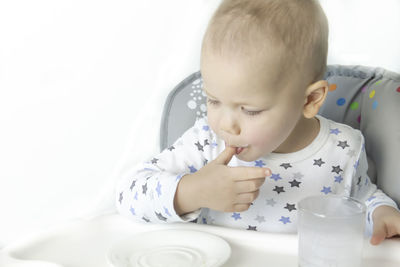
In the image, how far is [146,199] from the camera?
0.99 m

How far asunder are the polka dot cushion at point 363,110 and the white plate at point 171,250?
0.39 m

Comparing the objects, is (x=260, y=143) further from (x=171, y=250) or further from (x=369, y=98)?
(x=369, y=98)

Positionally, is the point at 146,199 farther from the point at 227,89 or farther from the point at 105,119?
the point at 105,119

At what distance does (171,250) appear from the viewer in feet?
2.83

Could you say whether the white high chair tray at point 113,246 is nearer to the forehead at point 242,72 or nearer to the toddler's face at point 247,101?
the toddler's face at point 247,101

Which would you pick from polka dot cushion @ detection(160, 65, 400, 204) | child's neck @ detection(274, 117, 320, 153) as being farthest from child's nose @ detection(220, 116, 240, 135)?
polka dot cushion @ detection(160, 65, 400, 204)

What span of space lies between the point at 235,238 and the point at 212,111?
0.23m

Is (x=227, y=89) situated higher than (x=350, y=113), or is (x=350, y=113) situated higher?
(x=227, y=89)

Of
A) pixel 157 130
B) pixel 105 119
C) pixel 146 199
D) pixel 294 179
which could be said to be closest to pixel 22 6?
pixel 105 119

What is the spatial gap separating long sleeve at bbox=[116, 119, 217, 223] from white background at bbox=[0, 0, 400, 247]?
0.24 m

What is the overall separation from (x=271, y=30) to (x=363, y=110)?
1.43 feet

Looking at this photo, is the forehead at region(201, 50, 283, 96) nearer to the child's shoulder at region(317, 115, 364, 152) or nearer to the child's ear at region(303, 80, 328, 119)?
the child's ear at region(303, 80, 328, 119)

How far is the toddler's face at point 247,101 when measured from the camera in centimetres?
88

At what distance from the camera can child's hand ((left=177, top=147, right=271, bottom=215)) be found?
0.88 m
